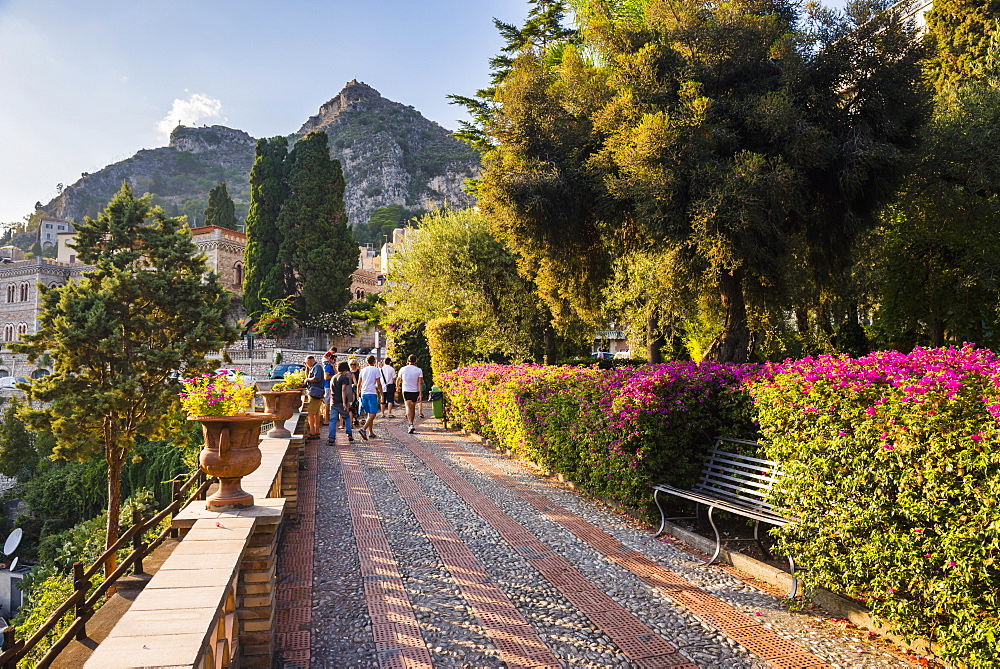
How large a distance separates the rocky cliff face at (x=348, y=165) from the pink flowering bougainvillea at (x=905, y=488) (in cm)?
10280

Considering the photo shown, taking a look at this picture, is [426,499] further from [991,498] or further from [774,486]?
[991,498]

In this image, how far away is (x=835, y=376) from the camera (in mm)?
3961

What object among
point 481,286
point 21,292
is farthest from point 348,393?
point 21,292

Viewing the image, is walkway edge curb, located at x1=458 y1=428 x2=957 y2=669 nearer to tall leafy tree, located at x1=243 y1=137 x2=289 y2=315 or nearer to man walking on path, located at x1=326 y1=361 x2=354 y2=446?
man walking on path, located at x1=326 y1=361 x2=354 y2=446

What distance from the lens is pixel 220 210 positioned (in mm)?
61406

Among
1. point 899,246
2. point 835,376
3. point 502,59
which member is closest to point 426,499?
point 835,376

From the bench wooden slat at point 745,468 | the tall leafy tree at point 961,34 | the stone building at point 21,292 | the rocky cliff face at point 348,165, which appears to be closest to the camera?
the bench wooden slat at point 745,468

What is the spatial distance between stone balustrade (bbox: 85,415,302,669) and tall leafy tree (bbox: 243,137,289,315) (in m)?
41.7

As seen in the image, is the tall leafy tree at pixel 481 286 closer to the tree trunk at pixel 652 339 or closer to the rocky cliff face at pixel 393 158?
the tree trunk at pixel 652 339

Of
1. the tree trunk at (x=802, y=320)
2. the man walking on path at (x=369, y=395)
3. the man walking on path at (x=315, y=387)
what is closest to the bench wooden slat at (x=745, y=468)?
the man walking on path at (x=369, y=395)

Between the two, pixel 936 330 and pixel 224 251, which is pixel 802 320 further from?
pixel 224 251

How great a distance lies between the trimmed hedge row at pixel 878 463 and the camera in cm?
287

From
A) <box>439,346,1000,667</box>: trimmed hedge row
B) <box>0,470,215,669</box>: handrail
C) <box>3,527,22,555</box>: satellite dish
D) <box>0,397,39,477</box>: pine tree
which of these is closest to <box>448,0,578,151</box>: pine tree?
<box>439,346,1000,667</box>: trimmed hedge row

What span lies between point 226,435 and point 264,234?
4382 cm
